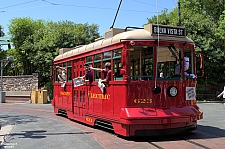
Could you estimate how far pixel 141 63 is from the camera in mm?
8477

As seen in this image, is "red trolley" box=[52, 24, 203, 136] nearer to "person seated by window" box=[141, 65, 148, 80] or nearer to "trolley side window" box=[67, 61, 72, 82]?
"person seated by window" box=[141, 65, 148, 80]

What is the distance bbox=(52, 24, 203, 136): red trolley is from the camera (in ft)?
26.1

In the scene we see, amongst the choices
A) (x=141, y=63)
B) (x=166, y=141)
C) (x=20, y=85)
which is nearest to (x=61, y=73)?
(x=141, y=63)

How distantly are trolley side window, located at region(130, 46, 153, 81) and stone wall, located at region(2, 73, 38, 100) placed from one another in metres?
20.7

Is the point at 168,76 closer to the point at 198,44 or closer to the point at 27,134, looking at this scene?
the point at 27,134

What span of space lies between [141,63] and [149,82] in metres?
0.65

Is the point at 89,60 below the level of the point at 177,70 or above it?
above

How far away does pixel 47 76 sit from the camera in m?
28.4

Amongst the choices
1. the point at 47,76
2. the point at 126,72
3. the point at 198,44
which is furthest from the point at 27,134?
the point at 47,76

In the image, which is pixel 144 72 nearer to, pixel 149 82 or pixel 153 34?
pixel 149 82

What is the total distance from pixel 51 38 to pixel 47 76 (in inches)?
154

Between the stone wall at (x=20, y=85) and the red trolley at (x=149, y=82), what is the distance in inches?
776

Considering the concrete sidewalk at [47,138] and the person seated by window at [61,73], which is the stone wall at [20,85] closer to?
the person seated by window at [61,73]

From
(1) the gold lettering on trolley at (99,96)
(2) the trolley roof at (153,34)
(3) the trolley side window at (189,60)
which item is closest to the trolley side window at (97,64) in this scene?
(1) the gold lettering on trolley at (99,96)
